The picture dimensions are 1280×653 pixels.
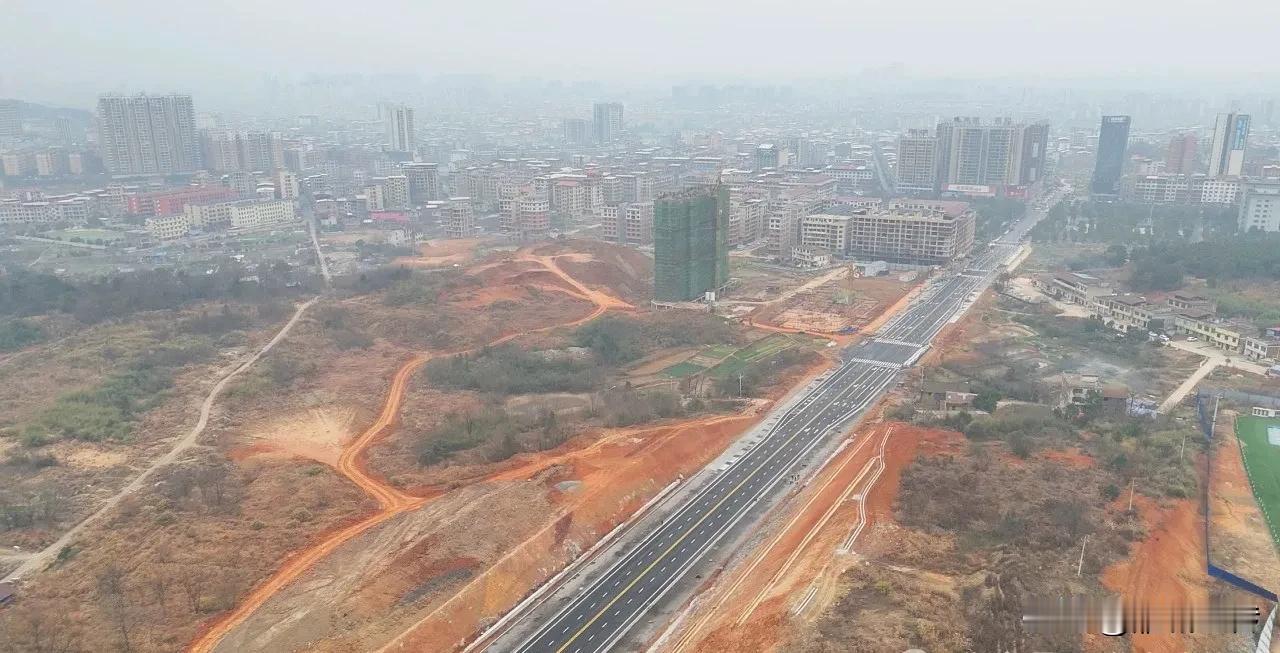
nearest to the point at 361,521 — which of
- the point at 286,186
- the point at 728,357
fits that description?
the point at 728,357

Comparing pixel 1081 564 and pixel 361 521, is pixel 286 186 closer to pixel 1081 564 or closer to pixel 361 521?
pixel 361 521

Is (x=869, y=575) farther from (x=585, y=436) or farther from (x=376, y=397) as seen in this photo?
(x=376, y=397)

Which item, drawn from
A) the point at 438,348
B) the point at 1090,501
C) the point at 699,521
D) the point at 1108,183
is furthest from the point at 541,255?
the point at 1108,183

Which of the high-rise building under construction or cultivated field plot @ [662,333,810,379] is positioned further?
the high-rise building under construction

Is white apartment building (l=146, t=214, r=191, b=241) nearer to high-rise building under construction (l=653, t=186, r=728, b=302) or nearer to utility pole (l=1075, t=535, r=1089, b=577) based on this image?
high-rise building under construction (l=653, t=186, r=728, b=302)

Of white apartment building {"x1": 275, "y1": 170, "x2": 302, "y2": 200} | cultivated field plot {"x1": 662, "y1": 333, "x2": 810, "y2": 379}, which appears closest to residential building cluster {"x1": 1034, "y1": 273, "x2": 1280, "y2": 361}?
cultivated field plot {"x1": 662, "y1": 333, "x2": 810, "y2": 379}

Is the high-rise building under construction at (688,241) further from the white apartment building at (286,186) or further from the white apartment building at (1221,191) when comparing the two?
the white apartment building at (1221,191)
